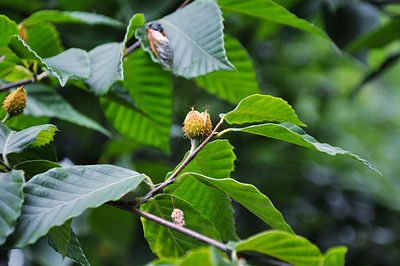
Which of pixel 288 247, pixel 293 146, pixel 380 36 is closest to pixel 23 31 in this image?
pixel 288 247

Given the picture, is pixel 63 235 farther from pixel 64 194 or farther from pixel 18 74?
pixel 18 74

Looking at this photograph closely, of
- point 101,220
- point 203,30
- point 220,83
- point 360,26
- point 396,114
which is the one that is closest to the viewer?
point 203,30

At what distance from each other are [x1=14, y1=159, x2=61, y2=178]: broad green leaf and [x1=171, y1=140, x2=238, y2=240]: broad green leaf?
22cm

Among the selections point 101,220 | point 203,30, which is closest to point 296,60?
point 101,220

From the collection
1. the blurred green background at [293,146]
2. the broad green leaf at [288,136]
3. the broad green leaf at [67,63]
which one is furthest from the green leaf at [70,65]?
the blurred green background at [293,146]

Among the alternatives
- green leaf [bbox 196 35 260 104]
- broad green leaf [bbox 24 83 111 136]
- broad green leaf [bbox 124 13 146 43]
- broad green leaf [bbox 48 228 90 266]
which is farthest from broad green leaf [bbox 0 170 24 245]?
green leaf [bbox 196 35 260 104]

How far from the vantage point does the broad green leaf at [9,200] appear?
21.5 inches

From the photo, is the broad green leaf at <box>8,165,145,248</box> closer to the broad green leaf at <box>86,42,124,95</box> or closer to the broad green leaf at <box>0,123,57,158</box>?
the broad green leaf at <box>0,123,57,158</box>

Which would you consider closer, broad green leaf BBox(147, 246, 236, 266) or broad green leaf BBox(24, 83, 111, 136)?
broad green leaf BBox(147, 246, 236, 266)

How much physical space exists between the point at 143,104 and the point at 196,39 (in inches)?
14.7

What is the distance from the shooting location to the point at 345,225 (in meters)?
2.70

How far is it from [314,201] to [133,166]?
1285 mm

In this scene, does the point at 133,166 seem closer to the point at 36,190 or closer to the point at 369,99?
the point at 36,190

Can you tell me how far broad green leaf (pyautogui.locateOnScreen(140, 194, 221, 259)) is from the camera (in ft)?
2.40
